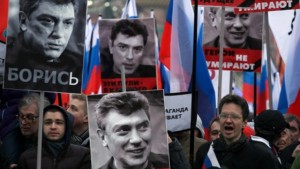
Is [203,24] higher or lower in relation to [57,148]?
higher

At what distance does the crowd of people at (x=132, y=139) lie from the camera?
7977 millimetres

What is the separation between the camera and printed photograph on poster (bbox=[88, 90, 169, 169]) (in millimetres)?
7934

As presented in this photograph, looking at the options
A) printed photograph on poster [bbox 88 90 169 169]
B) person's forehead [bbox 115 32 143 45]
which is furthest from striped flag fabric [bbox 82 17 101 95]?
printed photograph on poster [bbox 88 90 169 169]

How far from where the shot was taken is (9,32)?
8266 mm

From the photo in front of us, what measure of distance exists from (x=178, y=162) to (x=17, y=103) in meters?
1.76

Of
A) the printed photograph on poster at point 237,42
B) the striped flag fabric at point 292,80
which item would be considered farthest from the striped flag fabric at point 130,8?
the striped flag fabric at point 292,80

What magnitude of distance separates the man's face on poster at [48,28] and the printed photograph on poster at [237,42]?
520 cm

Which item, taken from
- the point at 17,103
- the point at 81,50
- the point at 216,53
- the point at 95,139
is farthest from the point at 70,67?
the point at 216,53

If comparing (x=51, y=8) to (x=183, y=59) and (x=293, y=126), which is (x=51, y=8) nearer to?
(x=293, y=126)

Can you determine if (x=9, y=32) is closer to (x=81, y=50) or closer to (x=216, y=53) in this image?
(x=81, y=50)

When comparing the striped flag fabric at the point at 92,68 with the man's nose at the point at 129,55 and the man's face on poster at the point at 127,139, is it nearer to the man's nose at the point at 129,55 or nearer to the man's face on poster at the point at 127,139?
the man's nose at the point at 129,55

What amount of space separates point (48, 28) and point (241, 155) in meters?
1.60

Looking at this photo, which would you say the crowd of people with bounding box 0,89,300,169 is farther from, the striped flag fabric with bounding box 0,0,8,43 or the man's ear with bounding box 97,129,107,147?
the striped flag fabric with bounding box 0,0,8,43

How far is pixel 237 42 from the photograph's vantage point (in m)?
13.7
